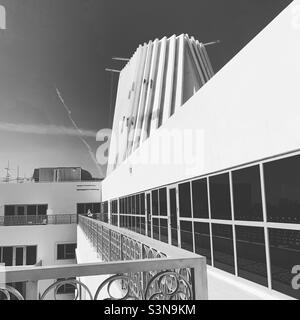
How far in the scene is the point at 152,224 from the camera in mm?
8828

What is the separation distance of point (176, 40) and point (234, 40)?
436 cm

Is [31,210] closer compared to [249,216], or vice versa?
[249,216]

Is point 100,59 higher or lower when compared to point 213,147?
higher

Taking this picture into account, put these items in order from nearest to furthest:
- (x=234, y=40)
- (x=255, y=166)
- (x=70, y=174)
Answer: (x=255, y=166)
(x=234, y=40)
(x=70, y=174)

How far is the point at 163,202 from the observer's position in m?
7.66

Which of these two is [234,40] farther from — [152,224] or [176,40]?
[152,224]

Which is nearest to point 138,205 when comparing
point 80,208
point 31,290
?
point 31,290

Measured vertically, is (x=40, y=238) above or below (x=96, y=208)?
below

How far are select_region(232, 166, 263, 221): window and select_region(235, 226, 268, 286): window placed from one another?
6.0 inches

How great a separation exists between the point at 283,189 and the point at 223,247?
1.56 m

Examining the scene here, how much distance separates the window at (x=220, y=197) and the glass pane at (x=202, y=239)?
41cm

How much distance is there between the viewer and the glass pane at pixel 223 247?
14.4ft

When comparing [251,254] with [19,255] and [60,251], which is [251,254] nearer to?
[60,251]

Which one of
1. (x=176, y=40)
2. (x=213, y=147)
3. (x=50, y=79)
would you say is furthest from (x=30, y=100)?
(x=213, y=147)
